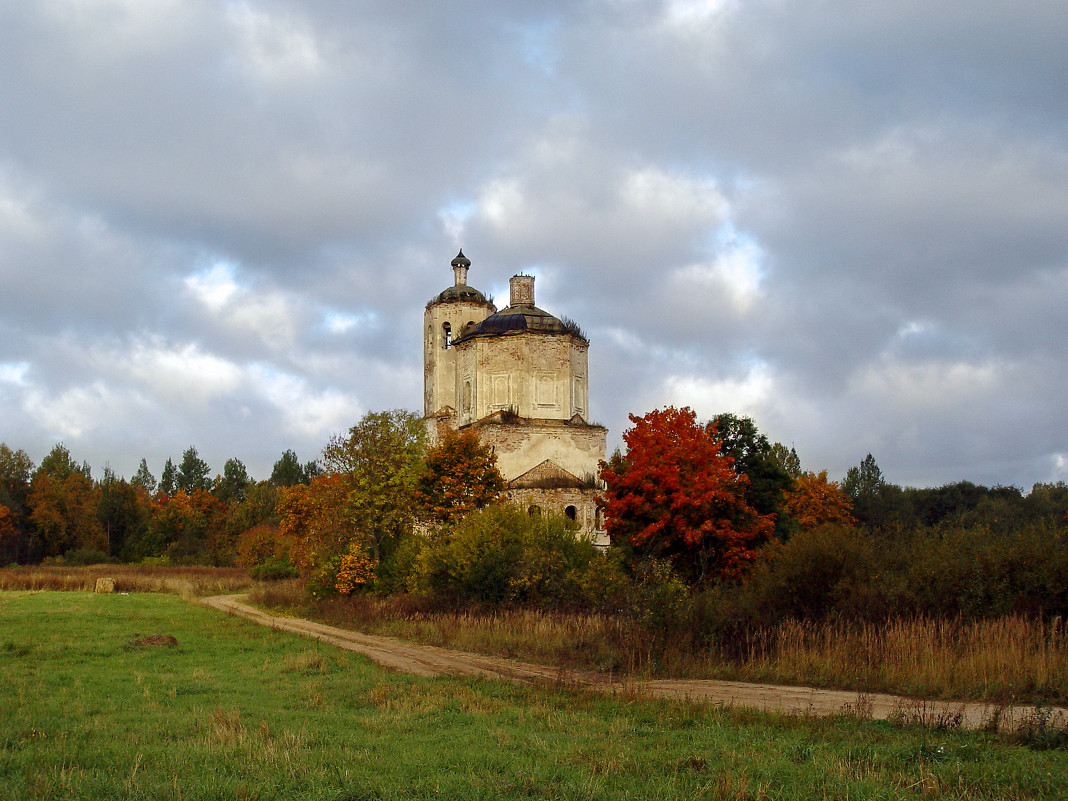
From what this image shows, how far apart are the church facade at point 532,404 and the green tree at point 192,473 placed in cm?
7706

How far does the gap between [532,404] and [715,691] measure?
101 feet

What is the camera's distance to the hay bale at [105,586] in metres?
40.3

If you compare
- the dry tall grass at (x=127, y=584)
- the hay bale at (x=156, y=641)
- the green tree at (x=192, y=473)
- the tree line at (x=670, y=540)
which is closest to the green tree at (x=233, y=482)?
the green tree at (x=192, y=473)

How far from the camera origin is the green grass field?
726 centimetres

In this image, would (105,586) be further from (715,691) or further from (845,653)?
(845,653)

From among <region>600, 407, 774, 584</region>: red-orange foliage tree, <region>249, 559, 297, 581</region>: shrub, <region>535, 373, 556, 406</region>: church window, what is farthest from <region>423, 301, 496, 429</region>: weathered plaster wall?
<region>600, 407, 774, 584</region>: red-orange foliage tree

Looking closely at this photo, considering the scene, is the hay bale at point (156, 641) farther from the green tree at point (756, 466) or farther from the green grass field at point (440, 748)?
the green tree at point (756, 466)

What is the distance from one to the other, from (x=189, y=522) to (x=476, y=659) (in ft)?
223

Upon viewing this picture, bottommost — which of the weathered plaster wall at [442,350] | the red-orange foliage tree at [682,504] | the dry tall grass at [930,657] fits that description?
the dry tall grass at [930,657]

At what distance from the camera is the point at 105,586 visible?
40.4 metres

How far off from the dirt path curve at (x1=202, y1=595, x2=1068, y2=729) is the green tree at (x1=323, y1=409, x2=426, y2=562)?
939 cm

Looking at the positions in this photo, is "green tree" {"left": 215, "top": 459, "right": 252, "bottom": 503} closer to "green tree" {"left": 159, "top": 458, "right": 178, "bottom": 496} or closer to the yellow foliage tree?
"green tree" {"left": 159, "top": 458, "right": 178, "bottom": 496}

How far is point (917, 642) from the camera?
13023mm

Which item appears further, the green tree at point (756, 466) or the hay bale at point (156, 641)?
the green tree at point (756, 466)
